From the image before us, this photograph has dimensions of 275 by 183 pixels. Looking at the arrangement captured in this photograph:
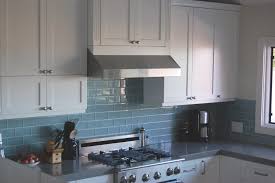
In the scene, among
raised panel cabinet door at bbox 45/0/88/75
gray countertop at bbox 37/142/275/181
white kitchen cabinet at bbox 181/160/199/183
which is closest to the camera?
gray countertop at bbox 37/142/275/181

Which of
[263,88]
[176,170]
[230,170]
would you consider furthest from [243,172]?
[263,88]

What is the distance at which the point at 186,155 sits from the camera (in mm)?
4594

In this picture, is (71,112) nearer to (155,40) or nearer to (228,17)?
(155,40)

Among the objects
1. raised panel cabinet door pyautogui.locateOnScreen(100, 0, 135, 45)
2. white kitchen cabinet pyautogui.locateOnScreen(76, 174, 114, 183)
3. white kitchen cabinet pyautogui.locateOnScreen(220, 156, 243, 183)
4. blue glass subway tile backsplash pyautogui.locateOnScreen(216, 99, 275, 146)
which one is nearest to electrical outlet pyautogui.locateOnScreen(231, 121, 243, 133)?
blue glass subway tile backsplash pyautogui.locateOnScreen(216, 99, 275, 146)

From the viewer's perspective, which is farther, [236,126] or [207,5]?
[236,126]

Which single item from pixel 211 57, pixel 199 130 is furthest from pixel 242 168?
pixel 211 57

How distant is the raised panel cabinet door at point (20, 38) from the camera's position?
3.75m

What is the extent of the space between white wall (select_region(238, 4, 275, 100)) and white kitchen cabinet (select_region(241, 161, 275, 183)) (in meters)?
0.91

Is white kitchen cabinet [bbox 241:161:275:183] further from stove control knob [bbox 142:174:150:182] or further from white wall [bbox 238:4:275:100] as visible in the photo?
stove control knob [bbox 142:174:150:182]

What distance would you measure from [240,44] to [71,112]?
7.13 ft

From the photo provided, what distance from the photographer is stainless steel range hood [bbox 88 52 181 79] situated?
4102mm

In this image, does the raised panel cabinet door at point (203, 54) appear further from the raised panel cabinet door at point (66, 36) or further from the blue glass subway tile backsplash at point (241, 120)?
the raised panel cabinet door at point (66, 36)

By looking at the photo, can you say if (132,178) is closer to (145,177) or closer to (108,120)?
(145,177)

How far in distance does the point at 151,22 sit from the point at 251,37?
1299 mm
